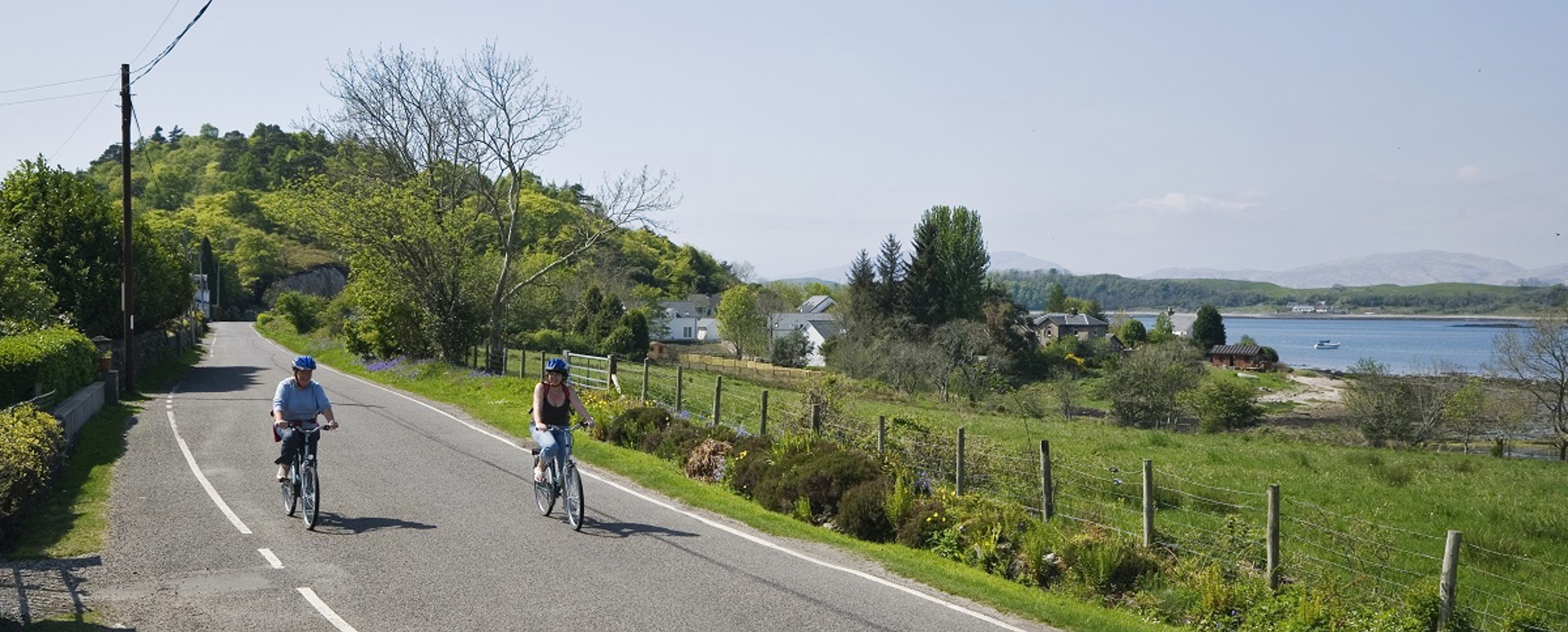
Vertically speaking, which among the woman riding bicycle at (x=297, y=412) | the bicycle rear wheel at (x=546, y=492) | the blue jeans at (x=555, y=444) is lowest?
the bicycle rear wheel at (x=546, y=492)

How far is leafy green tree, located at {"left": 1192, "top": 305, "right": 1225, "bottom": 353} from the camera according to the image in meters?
121

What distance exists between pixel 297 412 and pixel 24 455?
315 cm

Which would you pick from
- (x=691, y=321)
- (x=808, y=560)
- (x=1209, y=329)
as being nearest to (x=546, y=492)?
(x=808, y=560)

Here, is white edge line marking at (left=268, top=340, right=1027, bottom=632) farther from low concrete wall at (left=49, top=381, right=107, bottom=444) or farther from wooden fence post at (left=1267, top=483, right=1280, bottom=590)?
low concrete wall at (left=49, top=381, right=107, bottom=444)

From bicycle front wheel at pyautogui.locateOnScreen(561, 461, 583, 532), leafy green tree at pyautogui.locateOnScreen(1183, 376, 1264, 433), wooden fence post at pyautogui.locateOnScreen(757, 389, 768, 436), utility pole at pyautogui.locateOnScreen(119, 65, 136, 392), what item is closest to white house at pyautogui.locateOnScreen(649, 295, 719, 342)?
leafy green tree at pyautogui.locateOnScreen(1183, 376, 1264, 433)

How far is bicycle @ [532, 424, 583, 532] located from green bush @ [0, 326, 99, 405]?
11076 millimetres

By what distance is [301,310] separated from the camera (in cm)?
7875

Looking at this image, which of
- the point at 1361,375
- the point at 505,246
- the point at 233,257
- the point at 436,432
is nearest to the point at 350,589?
the point at 436,432

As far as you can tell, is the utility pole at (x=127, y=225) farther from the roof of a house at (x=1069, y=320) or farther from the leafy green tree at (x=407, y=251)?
the roof of a house at (x=1069, y=320)

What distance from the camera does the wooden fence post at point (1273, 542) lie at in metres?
10.0

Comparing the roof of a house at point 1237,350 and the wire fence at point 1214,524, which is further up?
the wire fence at point 1214,524

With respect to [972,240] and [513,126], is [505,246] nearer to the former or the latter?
[513,126]

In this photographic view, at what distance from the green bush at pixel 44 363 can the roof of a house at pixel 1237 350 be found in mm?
110270

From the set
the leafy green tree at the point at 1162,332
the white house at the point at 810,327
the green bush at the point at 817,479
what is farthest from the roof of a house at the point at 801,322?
the green bush at the point at 817,479
